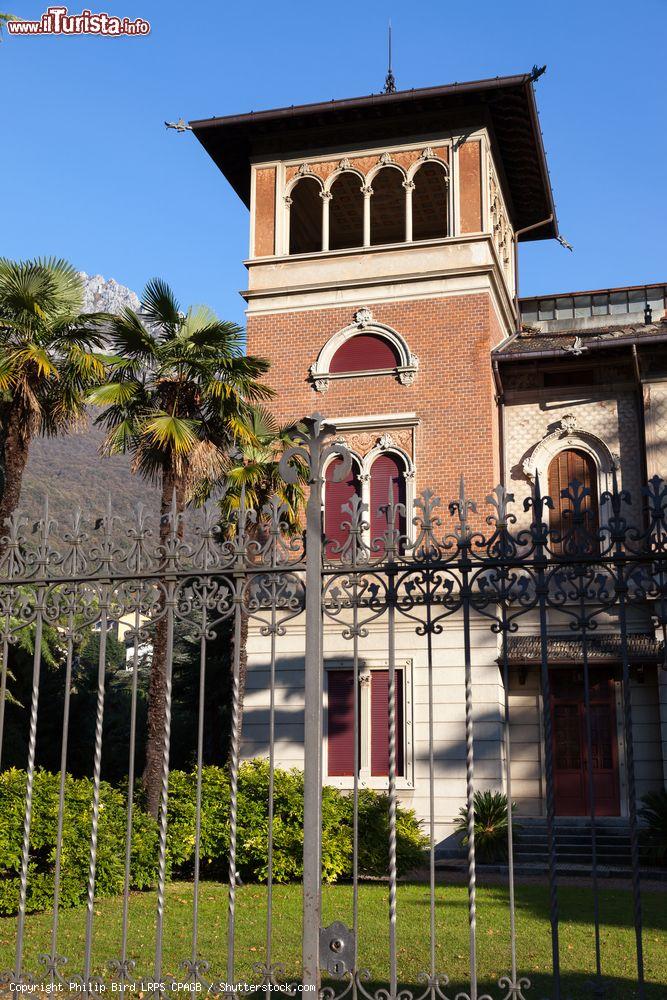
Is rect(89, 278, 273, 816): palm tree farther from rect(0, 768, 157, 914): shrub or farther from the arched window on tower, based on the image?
the arched window on tower

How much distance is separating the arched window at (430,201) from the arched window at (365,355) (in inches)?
136

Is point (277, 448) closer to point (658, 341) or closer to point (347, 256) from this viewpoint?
point (347, 256)

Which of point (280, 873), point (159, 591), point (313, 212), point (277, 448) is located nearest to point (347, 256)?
point (313, 212)

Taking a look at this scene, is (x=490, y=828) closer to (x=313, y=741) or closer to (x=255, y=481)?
(x=255, y=481)

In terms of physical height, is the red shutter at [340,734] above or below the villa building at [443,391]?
below

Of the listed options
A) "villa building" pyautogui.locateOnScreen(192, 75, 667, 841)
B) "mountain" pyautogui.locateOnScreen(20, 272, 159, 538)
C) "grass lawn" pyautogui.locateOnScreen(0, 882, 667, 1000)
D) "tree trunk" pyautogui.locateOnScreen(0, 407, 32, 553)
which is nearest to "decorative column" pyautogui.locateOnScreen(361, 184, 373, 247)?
"villa building" pyautogui.locateOnScreen(192, 75, 667, 841)

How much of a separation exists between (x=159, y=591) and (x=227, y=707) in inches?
902

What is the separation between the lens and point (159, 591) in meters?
6.69

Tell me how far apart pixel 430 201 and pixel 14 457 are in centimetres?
1320

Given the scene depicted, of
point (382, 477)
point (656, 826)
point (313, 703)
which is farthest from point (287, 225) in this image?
point (313, 703)

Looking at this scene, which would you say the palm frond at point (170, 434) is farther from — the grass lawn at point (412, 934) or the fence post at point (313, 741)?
the fence post at point (313, 741)

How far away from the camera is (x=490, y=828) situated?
54.9 ft

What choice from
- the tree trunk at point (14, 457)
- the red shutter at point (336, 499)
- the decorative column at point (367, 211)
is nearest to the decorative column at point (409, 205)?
the decorative column at point (367, 211)

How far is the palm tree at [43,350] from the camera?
1493 centimetres
